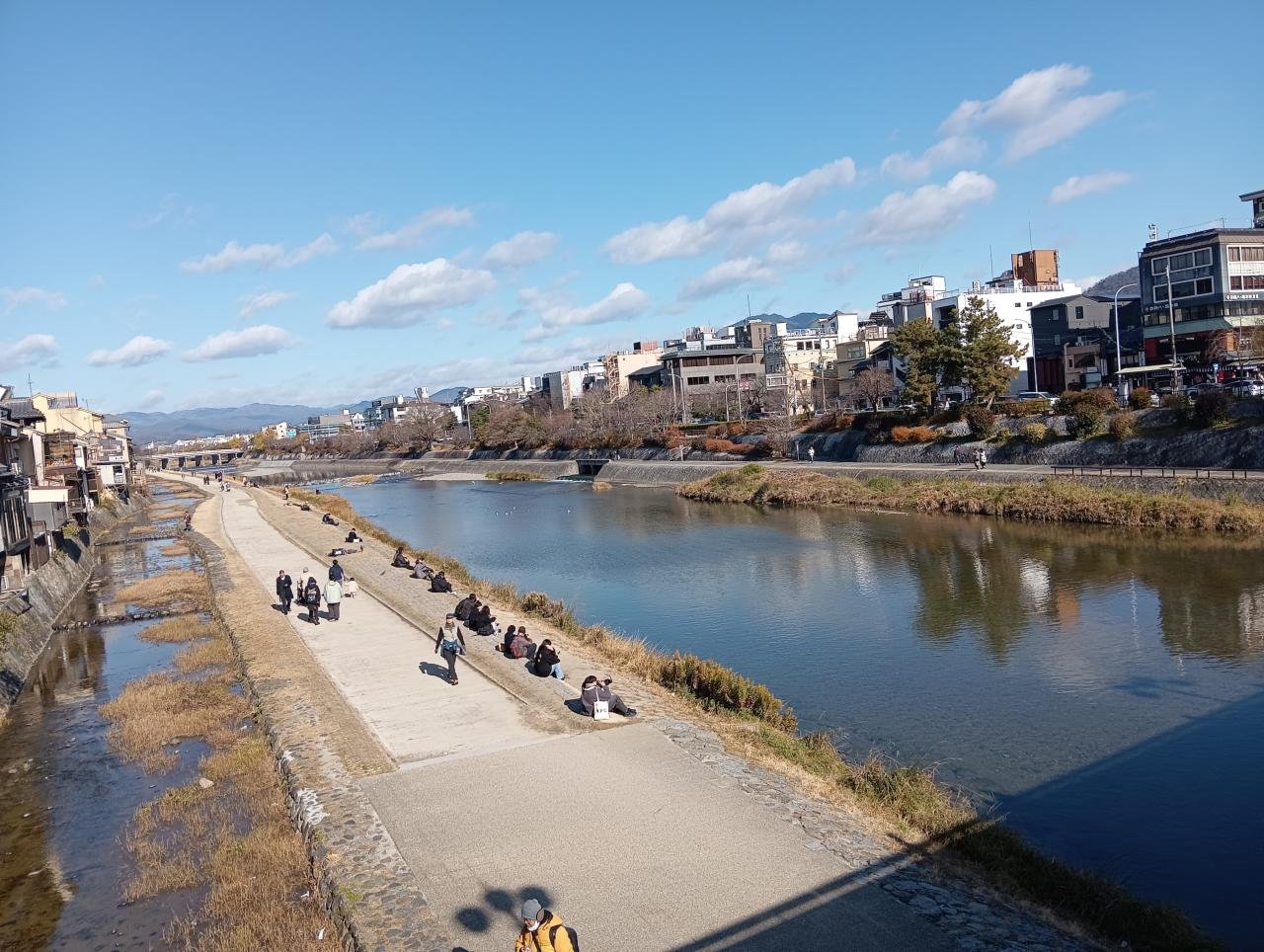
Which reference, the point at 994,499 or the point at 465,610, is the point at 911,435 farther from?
the point at 465,610

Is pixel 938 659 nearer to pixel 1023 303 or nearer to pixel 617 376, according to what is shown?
pixel 1023 303

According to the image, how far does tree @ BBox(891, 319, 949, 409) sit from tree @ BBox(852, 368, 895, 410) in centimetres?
777

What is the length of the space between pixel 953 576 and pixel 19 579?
25.8 m

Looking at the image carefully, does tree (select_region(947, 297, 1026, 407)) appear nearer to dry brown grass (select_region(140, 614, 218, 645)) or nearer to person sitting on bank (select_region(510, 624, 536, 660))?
person sitting on bank (select_region(510, 624, 536, 660))

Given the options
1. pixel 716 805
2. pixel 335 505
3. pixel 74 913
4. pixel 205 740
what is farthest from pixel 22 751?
pixel 335 505

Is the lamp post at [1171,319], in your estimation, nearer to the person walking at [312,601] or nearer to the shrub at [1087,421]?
the shrub at [1087,421]

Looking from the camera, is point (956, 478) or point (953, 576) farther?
point (956, 478)

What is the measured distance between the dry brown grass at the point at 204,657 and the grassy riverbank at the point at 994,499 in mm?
27170

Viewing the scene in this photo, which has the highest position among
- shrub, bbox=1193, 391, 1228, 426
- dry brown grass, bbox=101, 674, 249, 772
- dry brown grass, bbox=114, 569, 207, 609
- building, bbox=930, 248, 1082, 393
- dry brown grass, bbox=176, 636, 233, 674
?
building, bbox=930, 248, 1082, 393

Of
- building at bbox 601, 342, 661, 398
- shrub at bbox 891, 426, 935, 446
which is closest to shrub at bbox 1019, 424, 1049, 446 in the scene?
shrub at bbox 891, 426, 935, 446

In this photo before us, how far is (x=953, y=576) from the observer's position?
2581cm

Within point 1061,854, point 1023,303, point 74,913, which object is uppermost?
point 1023,303

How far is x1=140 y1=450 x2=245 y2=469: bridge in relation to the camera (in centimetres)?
16450

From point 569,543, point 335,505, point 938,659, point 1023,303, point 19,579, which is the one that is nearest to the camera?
point 938,659
